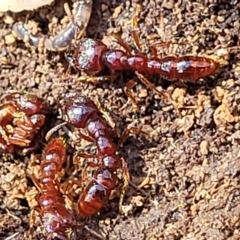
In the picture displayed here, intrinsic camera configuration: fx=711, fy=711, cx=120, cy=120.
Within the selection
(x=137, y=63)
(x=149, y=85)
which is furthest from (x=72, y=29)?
(x=149, y=85)

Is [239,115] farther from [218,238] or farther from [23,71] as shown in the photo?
[23,71]

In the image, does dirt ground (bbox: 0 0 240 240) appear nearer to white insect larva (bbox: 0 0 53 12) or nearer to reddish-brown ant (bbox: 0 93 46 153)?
reddish-brown ant (bbox: 0 93 46 153)

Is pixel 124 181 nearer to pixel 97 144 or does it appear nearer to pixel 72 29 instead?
pixel 97 144

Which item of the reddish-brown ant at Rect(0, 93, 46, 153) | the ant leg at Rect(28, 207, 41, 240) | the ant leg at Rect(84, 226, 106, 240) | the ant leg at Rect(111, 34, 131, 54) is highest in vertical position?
the ant leg at Rect(111, 34, 131, 54)

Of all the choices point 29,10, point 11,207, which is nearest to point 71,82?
point 29,10

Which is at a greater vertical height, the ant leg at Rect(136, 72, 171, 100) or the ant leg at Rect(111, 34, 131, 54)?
the ant leg at Rect(111, 34, 131, 54)

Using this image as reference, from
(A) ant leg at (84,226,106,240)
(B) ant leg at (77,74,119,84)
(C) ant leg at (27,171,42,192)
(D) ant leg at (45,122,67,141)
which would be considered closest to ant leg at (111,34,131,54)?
(B) ant leg at (77,74,119,84)

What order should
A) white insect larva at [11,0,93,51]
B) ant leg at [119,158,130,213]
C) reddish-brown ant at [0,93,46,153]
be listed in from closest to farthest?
1. ant leg at [119,158,130,213]
2. reddish-brown ant at [0,93,46,153]
3. white insect larva at [11,0,93,51]
